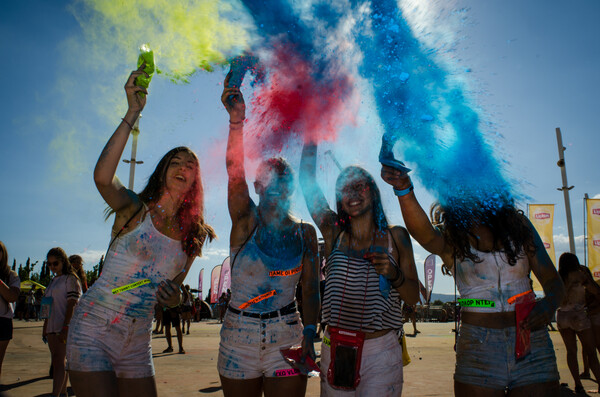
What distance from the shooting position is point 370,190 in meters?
2.88

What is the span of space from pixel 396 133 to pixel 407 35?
1.95ft

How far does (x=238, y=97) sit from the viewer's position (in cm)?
277

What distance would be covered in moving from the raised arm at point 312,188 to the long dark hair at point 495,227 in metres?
0.84

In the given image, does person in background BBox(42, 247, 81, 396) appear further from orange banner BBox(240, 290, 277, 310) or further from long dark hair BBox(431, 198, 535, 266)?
long dark hair BBox(431, 198, 535, 266)

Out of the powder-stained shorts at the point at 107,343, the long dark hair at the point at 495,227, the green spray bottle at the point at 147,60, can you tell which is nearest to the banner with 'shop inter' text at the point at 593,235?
the long dark hair at the point at 495,227

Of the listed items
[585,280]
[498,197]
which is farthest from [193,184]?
[585,280]

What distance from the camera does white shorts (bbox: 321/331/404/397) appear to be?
2336 mm

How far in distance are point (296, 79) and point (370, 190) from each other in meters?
0.92

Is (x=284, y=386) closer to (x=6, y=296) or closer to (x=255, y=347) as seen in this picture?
(x=255, y=347)

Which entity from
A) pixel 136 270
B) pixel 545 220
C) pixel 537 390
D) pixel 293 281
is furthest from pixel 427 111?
pixel 545 220

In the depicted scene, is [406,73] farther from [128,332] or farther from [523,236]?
[128,332]

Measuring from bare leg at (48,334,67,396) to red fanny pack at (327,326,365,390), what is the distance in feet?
13.9

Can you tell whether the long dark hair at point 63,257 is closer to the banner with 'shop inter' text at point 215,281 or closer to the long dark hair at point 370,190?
the long dark hair at point 370,190

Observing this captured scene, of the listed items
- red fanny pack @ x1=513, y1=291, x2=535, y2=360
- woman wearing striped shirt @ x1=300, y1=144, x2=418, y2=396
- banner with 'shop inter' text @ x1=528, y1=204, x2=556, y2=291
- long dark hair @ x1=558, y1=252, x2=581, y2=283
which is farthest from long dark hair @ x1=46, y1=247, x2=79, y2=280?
banner with 'shop inter' text @ x1=528, y1=204, x2=556, y2=291
